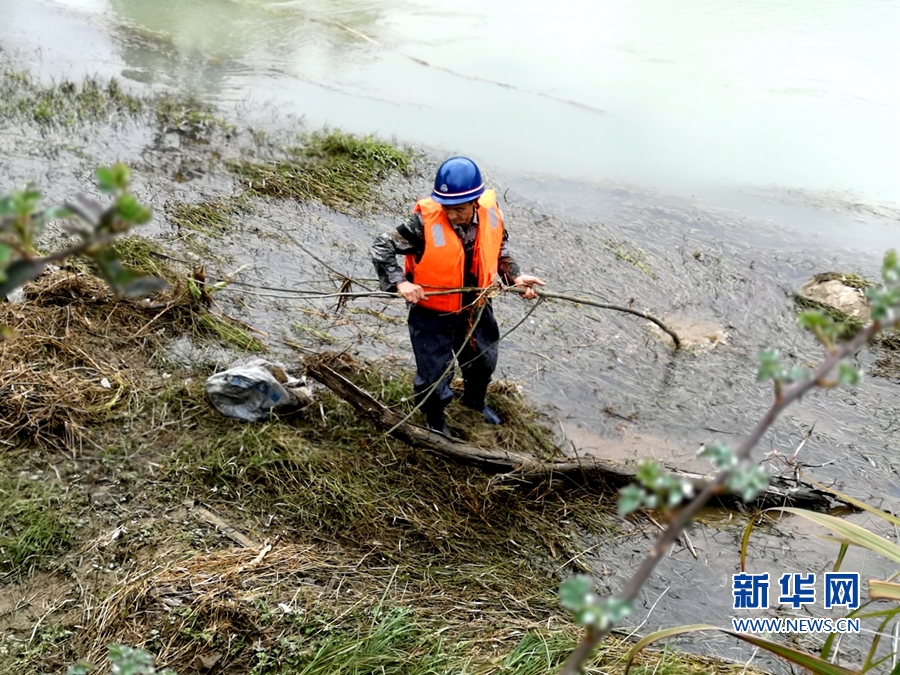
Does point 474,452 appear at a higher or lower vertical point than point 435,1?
lower

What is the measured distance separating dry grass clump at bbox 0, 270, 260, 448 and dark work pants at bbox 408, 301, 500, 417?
1420mm

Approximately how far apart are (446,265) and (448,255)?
5 centimetres

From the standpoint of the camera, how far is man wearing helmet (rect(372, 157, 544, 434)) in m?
3.38

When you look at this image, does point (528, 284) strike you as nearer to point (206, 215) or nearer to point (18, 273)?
point (18, 273)

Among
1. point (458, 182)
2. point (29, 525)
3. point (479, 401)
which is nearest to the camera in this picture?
point (29, 525)

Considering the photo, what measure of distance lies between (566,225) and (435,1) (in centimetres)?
754

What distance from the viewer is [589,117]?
8703mm

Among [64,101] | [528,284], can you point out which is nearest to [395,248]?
[528,284]

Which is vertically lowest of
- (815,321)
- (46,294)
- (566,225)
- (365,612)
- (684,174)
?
(365,612)

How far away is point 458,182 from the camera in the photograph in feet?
10.9

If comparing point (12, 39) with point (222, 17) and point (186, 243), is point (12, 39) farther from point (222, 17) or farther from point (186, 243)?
point (186, 243)

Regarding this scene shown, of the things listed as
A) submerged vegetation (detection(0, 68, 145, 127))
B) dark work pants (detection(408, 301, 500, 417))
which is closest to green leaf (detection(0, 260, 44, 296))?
dark work pants (detection(408, 301, 500, 417))

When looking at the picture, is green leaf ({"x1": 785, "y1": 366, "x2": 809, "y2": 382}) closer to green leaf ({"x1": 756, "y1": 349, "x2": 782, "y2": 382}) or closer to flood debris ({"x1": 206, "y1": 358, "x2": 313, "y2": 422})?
green leaf ({"x1": 756, "y1": 349, "x2": 782, "y2": 382})

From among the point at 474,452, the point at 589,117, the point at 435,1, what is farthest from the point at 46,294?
the point at 435,1
